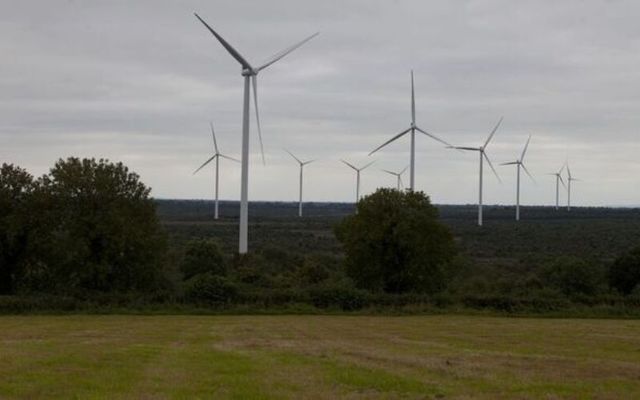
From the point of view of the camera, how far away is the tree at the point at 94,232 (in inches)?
2242

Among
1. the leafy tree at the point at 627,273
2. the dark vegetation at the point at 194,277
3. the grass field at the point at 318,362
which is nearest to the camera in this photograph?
the grass field at the point at 318,362

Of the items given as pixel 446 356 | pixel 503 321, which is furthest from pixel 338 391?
pixel 503 321

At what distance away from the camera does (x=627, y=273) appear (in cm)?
7025

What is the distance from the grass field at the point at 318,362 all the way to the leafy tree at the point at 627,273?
101 feet

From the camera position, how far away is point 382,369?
69.9 feet

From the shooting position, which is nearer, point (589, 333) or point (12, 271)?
point (589, 333)

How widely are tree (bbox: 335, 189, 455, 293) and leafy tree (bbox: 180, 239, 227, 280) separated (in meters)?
14.1

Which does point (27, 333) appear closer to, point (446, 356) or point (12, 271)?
point (446, 356)

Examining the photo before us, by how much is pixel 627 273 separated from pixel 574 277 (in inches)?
219

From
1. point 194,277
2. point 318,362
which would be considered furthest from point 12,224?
point 318,362

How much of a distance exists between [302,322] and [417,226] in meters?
19.6

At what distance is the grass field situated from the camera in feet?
59.2

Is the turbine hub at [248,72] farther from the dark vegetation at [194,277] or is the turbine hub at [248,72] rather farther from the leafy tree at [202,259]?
the dark vegetation at [194,277]

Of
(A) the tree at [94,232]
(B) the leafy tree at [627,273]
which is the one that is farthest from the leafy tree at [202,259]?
(B) the leafy tree at [627,273]
